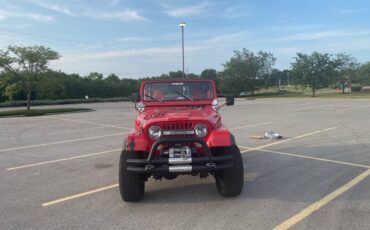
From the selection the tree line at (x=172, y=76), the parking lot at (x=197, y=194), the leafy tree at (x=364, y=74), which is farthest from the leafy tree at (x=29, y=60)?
the leafy tree at (x=364, y=74)

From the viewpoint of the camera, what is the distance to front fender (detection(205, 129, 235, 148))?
5039 mm

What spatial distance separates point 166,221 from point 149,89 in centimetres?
301

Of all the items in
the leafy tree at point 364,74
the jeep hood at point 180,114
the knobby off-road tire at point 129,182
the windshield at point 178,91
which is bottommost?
the knobby off-road tire at point 129,182

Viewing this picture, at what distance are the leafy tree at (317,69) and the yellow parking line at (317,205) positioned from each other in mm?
51633

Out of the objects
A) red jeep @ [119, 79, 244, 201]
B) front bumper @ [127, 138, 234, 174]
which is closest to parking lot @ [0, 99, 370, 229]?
red jeep @ [119, 79, 244, 201]

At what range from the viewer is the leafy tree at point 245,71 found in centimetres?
6462

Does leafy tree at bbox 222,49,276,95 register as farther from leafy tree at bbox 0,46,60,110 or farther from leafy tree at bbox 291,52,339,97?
leafy tree at bbox 0,46,60,110

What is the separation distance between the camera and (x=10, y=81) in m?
29.1

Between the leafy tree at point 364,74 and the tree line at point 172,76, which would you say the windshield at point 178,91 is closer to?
the tree line at point 172,76

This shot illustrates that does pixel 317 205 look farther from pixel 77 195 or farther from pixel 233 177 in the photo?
pixel 77 195

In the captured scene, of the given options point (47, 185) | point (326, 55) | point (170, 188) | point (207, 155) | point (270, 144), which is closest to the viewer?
point (207, 155)

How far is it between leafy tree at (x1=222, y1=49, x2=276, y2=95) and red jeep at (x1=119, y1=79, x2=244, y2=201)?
5995 centimetres

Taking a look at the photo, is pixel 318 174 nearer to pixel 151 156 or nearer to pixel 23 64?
pixel 151 156

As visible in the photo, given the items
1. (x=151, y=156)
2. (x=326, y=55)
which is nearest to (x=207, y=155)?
(x=151, y=156)
